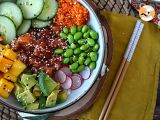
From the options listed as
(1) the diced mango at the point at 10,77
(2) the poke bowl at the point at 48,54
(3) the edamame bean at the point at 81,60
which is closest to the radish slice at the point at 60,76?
(2) the poke bowl at the point at 48,54

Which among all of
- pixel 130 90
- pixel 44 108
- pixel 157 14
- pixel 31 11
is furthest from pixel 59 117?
pixel 157 14

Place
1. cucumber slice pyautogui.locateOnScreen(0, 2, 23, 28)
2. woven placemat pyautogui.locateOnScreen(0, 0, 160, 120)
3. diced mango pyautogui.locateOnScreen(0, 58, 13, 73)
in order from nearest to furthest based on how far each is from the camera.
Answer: diced mango pyautogui.locateOnScreen(0, 58, 13, 73), cucumber slice pyautogui.locateOnScreen(0, 2, 23, 28), woven placemat pyautogui.locateOnScreen(0, 0, 160, 120)

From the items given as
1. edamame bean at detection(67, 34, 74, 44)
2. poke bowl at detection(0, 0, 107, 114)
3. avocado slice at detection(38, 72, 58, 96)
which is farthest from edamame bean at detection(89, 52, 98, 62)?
avocado slice at detection(38, 72, 58, 96)

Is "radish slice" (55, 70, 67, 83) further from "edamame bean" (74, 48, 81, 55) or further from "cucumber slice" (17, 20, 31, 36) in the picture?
"cucumber slice" (17, 20, 31, 36)

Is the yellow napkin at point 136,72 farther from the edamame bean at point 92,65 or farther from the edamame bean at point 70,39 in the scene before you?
the edamame bean at point 70,39

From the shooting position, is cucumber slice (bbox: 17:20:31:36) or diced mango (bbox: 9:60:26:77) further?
cucumber slice (bbox: 17:20:31:36)

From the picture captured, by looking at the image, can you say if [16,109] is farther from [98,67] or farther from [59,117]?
[98,67]

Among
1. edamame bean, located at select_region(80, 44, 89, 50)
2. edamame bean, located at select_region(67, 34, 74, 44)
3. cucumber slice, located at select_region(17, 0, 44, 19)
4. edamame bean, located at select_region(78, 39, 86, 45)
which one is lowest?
edamame bean, located at select_region(80, 44, 89, 50)

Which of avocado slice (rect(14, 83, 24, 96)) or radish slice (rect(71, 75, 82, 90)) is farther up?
avocado slice (rect(14, 83, 24, 96))
